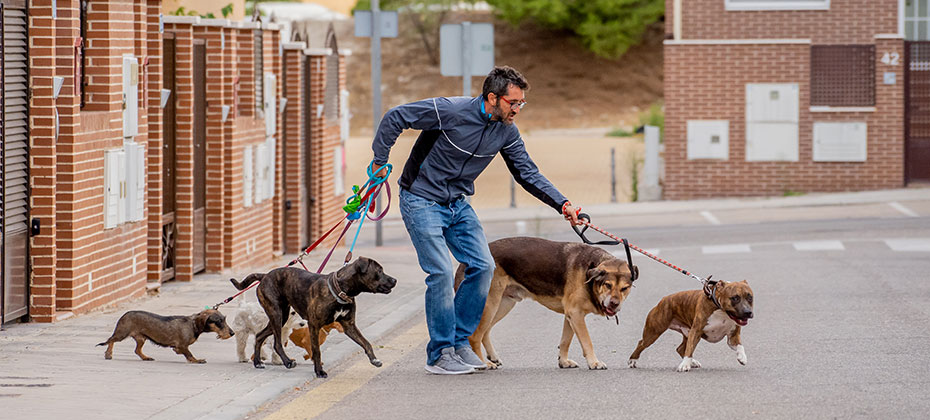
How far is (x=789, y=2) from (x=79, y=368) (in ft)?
76.4

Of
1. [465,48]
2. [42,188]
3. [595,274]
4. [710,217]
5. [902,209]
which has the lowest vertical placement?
[710,217]

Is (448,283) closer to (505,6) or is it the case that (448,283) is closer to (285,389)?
(285,389)

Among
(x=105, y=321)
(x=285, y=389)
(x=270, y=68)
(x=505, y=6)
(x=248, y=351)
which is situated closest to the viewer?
(x=285, y=389)

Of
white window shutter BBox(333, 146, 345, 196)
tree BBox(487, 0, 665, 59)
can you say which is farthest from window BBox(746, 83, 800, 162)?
tree BBox(487, 0, 665, 59)

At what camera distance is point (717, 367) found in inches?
386

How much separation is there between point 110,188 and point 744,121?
1921 cm

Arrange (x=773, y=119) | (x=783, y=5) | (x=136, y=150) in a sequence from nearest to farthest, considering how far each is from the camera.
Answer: (x=136, y=150)
(x=773, y=119)
(x=783, y=5)

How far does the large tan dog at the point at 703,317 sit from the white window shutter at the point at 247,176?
7528 millimetres

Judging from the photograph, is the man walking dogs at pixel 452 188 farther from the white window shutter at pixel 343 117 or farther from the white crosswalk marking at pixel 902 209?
the white crosswalk marking at pixel 902 209

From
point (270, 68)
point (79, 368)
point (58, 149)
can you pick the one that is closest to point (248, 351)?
point (79, 368)

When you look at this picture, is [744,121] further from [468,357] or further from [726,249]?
[468,357]

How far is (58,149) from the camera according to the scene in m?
11.8

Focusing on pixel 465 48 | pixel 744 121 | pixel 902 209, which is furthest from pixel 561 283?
pixel 744 121

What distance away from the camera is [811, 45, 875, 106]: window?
29.8 m
